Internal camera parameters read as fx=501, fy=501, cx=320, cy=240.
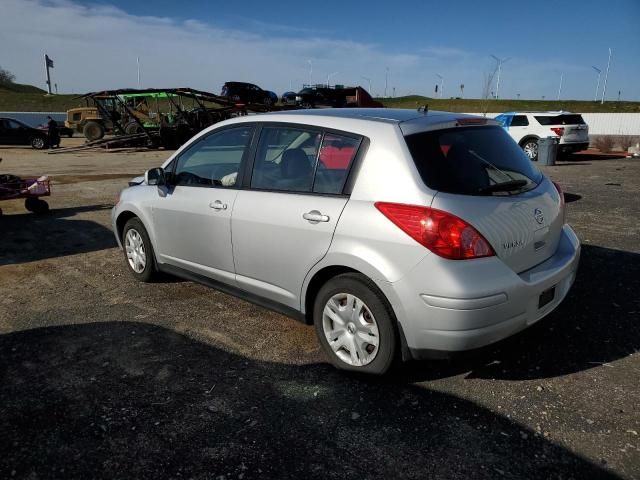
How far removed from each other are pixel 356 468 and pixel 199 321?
2.07m

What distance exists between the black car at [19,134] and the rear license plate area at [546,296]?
88.7 feet

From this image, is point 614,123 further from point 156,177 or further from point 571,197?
point 156,177

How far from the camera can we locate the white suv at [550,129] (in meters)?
17.8

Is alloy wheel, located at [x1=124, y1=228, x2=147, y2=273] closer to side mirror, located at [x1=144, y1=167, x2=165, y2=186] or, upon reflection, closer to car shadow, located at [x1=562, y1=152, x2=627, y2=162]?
side mirror, located at [x1=144, y1=167, x2=165, y2=186]

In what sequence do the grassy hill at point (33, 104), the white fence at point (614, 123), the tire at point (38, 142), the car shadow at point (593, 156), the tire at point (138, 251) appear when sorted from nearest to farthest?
the tire at point (138, 251), the car shadow at point (593, 156), the tire at point (38, 142), the white fence at point (614, 123), the grassy hill at point (33, 104)

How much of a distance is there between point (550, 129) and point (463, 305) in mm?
17490

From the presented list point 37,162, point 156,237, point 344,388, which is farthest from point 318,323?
point 37,162

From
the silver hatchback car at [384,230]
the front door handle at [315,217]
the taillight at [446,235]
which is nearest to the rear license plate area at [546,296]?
the silver hatchback car at [384,230]

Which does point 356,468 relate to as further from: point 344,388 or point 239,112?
point 239,112

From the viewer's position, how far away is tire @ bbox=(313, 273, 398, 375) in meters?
2.88

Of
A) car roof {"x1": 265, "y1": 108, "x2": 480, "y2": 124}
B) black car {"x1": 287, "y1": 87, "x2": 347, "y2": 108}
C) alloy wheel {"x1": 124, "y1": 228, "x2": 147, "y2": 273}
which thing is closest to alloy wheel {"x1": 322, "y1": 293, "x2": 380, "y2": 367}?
car roof {"x1": 265, "y1": 108, "x2": 480, "y2": 124}

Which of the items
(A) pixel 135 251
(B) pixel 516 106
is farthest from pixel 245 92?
(B) pixel 516 106

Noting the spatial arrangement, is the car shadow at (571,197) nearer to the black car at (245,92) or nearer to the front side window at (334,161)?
the front side window at (334,161)

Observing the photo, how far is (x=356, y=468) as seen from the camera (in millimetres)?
2371
